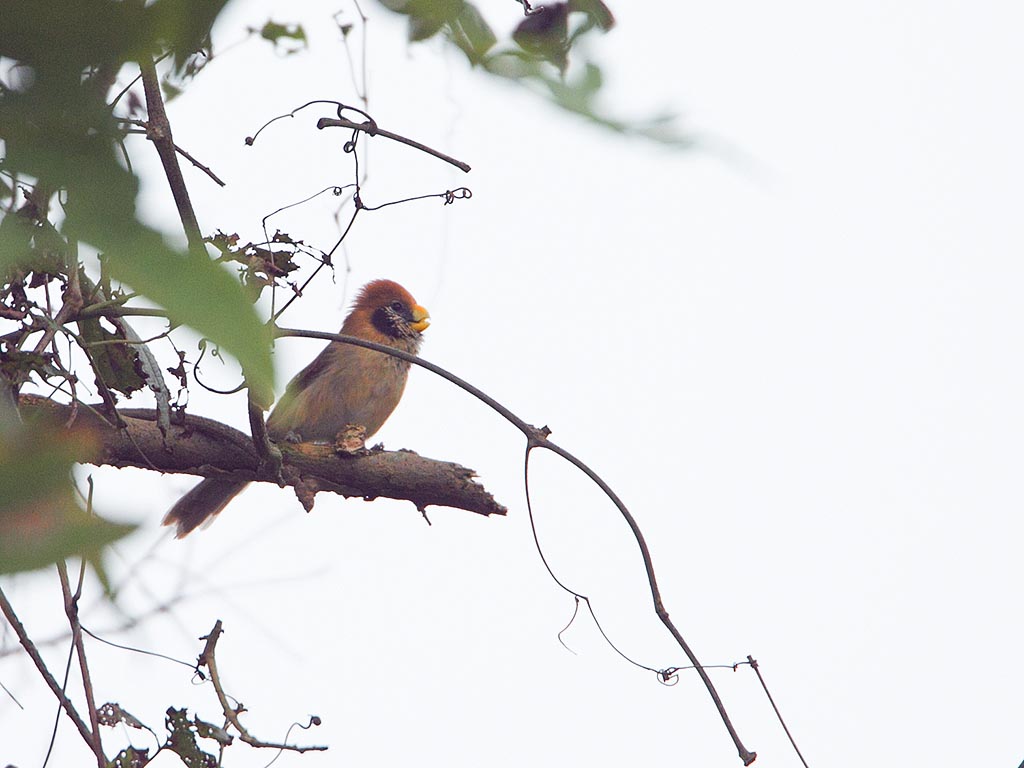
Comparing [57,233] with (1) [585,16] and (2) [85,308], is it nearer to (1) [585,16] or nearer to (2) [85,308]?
(1) [585,16]

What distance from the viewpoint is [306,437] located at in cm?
569

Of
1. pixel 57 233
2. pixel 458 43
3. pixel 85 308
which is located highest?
pixel 85 308

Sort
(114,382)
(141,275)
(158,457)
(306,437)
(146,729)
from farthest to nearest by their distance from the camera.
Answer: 1. (306,437)
2. (158,457)
3. (114,382)
4. (146,729)
5. (141,275)

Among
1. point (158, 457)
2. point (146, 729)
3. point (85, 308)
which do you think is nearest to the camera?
point (85, 308)

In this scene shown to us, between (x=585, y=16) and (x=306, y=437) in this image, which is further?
(x=306, y=437)

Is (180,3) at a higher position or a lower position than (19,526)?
higher

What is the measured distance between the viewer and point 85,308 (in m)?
1.91

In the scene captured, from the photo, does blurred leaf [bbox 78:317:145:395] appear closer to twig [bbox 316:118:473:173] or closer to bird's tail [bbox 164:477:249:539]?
twig [bbox 316:118:473:173]

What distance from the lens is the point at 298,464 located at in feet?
11.2

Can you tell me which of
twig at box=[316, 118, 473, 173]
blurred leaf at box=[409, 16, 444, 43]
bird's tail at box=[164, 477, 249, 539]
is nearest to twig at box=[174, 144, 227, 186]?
twig at box=[316, 118, 473, 173]

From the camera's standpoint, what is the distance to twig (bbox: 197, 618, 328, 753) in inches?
104

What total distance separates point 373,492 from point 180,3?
3.09m

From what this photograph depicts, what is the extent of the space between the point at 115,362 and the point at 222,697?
0.79m

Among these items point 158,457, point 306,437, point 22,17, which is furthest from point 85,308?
point 306,437
